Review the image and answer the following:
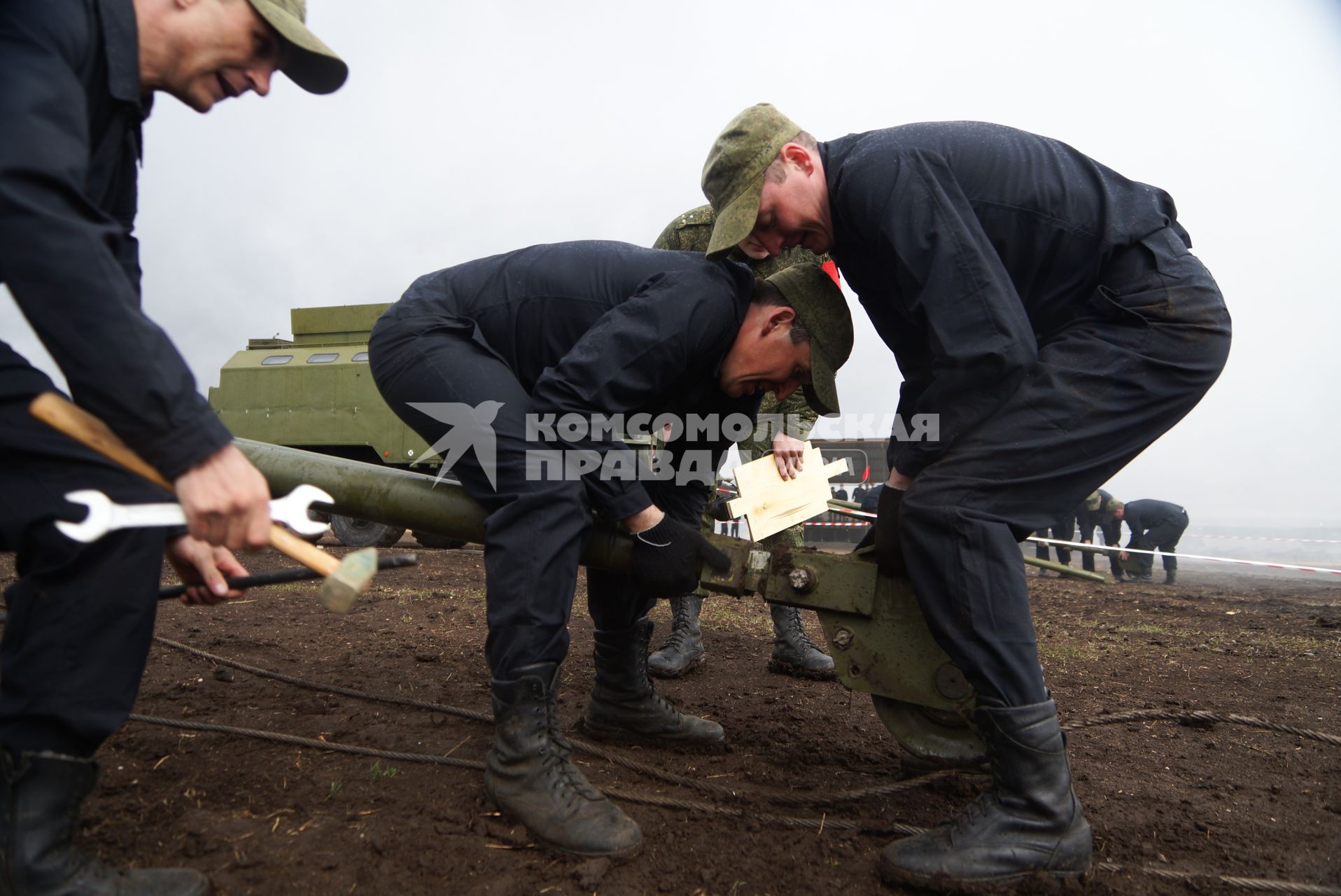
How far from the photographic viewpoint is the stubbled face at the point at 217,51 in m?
1.56

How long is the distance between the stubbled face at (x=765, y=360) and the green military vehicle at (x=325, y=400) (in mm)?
7943

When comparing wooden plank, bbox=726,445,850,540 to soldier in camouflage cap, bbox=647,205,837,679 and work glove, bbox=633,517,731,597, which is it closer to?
work glove, bbox=633,517,731,597

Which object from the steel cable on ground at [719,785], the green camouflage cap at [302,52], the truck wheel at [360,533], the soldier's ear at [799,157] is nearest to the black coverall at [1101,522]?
the truck wheel at [360,533]

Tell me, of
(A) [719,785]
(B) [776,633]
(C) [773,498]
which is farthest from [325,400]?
(A) [719,785]

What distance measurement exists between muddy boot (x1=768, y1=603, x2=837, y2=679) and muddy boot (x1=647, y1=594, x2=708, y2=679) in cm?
35

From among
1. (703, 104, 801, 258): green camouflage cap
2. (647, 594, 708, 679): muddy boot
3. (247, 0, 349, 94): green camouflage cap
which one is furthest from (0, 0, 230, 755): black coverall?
(647, 594, 708, 679): muddy boot

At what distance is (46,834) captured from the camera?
142cm

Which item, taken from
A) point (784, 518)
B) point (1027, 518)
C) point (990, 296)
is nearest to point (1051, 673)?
point (784, 518)

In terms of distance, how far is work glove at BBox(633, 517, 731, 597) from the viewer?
226 centimetres

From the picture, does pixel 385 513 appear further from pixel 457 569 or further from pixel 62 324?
A: pixel 457 569

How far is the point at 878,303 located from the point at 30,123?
1.92 meters

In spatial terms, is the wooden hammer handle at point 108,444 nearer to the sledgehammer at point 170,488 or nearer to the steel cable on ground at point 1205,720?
the sledgehammer at point 170,488

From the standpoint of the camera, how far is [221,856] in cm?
167

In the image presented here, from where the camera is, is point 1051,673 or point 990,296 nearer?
point 990,296
